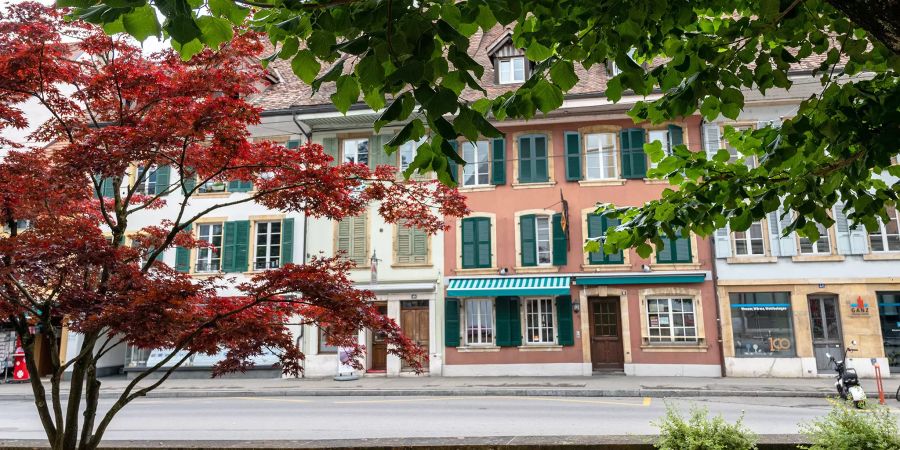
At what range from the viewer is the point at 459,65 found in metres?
2.24

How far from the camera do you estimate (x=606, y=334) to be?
1938cm

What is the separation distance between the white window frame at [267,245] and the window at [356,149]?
3467 mm

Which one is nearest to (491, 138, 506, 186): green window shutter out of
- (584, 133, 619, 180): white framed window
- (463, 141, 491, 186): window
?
(463, 141, 491, 186): window

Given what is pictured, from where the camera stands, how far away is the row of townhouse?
18.2m

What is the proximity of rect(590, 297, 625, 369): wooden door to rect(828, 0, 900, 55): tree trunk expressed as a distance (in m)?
17.6

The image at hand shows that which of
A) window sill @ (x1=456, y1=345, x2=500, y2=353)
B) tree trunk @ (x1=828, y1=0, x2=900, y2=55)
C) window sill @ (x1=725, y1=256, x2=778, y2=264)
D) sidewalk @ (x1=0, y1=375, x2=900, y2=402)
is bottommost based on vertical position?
sidewalk @ (x1=0, y1=375, x2=900, y2=402)

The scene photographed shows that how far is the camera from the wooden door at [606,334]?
1917 centimetres

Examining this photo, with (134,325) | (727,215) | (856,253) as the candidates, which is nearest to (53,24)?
(134,325)

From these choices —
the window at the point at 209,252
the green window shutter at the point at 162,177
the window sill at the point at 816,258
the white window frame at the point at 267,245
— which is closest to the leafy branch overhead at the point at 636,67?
the window sill at the point at 816,258

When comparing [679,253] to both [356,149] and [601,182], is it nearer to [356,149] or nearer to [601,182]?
[601,182]

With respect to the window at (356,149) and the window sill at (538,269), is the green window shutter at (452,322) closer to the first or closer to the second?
the window sill at (538,269)

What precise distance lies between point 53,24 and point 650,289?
17272mm

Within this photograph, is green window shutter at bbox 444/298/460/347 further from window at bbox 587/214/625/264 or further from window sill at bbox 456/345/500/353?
window at bbox 587/214/625/264

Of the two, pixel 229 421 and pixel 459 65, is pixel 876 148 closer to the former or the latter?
pixel 459 65
